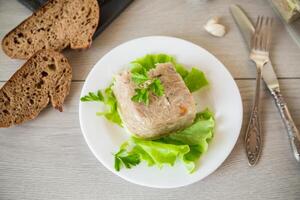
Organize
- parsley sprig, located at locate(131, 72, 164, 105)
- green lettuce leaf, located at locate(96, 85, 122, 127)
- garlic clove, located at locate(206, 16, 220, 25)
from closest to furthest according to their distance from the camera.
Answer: parsley sprig, located at locate(131, 72, 164, 105) → green lettuce leaf, located at locate(96, 85, 122, 127) → garlic clove, located at locate(206, 16, 220, 25)

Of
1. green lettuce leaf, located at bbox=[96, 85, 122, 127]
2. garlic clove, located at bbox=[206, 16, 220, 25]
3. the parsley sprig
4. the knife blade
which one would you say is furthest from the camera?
garlic clove, located at bbox=[206, 16, 220, 25]

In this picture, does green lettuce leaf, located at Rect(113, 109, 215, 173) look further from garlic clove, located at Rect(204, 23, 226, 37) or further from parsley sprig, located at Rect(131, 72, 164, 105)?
garlic clove, located at Rect(204, 23, 226, 37)

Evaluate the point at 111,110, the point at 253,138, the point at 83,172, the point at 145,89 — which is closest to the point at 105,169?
the point at 83,172

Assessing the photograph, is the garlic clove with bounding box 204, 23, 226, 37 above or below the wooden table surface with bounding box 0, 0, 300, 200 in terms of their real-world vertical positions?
above

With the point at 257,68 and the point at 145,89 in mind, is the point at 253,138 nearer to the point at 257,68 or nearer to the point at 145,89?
the point at 257,68

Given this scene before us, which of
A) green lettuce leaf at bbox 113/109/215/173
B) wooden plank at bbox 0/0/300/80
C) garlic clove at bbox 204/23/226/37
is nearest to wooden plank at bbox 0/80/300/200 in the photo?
green lettuce leaf at bbox 113/109/215/173

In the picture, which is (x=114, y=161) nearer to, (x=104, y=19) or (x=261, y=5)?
(x=104, y=19)
